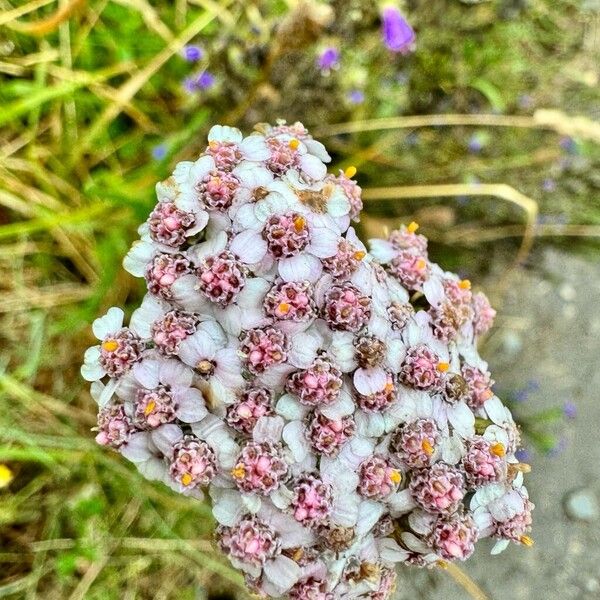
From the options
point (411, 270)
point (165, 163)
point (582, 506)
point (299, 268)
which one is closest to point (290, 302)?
point (299, 268)

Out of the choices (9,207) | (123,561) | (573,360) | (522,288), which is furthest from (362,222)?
(123,561)

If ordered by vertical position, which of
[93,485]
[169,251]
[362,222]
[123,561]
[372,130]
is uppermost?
[169,251]

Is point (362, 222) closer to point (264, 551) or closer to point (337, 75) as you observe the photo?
point (337, 75)

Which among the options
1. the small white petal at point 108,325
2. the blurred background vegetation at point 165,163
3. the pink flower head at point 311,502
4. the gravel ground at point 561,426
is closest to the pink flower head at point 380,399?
the pink flower head at point 311,502

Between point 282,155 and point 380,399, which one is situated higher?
point 282,155

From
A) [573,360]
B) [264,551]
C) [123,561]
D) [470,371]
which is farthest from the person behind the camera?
[573,360]

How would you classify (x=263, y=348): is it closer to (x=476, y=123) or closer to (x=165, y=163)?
(x=165, y=163)

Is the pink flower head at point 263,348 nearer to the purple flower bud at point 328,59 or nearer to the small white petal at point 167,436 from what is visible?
the small white petal at point 167,436
